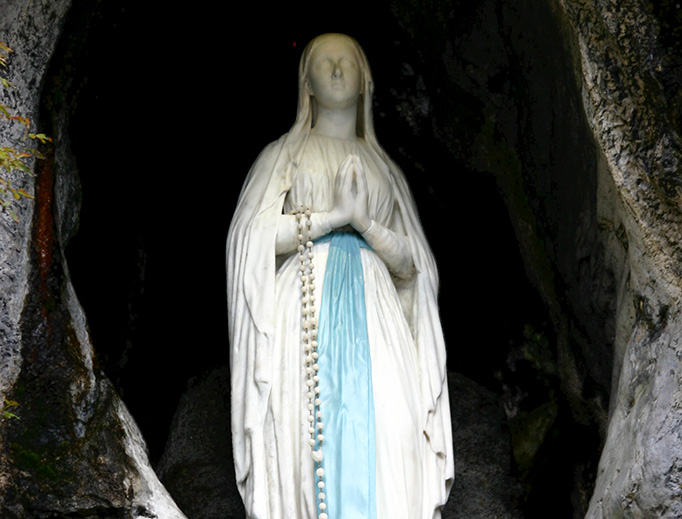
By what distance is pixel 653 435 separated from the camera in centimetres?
457

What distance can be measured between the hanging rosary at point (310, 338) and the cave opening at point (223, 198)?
87cm

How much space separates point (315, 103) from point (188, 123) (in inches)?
26.8

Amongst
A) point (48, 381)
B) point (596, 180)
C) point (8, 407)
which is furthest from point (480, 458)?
point (8, 407)

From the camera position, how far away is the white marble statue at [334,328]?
16.1ft

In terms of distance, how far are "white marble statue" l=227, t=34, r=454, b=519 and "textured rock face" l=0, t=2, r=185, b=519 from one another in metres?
0.38

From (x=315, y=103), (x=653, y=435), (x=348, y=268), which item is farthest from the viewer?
(x=315, y=103)

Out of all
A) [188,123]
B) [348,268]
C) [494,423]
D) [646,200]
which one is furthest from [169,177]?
[646,200]

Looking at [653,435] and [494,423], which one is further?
[494,423]

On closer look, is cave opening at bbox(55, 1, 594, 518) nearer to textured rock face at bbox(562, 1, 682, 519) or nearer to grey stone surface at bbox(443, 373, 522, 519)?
grey stone surface at bbox(443, 373, 522, 519)

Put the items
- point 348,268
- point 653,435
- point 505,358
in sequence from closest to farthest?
point 653,435
point 348,268
point 505,358

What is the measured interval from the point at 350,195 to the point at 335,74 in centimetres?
54

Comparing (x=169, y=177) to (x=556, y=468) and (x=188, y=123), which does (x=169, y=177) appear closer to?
(x=188, y=123)

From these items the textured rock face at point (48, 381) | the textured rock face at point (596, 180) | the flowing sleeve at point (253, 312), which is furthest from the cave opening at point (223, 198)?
the flowing sleeve at point (253, 312)

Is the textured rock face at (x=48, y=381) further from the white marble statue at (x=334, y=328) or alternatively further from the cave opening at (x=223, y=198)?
the cave opening at (x=223, y=198)
